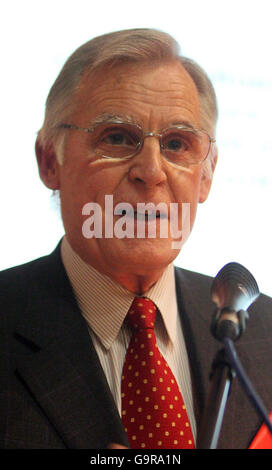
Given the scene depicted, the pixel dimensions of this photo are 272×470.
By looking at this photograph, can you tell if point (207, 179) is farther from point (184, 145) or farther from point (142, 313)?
point (142, 313)

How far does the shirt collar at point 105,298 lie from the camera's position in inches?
58.7

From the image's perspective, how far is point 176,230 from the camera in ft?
5.05

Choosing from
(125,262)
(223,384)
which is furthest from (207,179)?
(223,384)

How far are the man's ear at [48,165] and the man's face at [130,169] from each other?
76 mm

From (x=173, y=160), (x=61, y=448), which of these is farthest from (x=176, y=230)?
(x=61, y=448)

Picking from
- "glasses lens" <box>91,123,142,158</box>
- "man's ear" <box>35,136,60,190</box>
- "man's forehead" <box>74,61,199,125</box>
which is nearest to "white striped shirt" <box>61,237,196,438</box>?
"man's ear" <box>35,136,60,190</box>

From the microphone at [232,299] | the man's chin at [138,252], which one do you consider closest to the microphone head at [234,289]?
the microphone at [232,299]

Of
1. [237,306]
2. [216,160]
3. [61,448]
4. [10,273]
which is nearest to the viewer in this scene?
[237,306]

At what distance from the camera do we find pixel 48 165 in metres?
1.67

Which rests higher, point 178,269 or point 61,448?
point 178,269

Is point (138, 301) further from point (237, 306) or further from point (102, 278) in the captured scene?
point (237, 306)

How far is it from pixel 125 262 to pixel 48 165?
40cm

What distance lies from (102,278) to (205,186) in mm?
429

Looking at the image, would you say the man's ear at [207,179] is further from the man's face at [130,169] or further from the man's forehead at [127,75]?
the man's forehead at [127,75]
